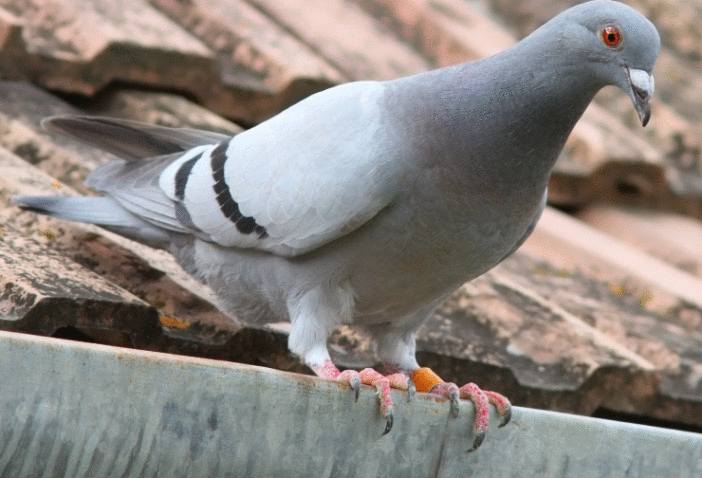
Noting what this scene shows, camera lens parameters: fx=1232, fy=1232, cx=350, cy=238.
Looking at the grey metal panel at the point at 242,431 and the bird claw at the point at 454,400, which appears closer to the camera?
the grey metal panel at the point at 242,431

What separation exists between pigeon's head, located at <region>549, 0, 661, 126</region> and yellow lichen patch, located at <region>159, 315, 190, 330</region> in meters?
1.35

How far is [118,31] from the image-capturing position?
184 inches

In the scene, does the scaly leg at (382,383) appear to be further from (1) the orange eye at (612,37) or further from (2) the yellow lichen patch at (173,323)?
(1) the orange eye at (612,37)

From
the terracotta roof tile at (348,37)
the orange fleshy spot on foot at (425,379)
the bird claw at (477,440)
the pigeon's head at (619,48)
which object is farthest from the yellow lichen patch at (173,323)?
the terracotta roof tile at (348,37)

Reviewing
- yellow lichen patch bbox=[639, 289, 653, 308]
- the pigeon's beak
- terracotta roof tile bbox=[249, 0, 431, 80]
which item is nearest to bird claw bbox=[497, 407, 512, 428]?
the pigeon's beak

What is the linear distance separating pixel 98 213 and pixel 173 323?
2.14ft

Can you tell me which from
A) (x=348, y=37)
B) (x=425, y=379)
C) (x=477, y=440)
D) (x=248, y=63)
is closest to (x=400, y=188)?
(x=425, y=379)

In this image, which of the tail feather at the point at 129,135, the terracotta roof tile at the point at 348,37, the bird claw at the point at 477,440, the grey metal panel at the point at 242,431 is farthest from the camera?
the terracotta roof tile at the point at 348,37

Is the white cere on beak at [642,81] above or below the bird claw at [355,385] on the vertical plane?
above

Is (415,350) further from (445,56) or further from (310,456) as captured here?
(445,56)

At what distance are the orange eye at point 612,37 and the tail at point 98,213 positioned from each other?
5.30ft

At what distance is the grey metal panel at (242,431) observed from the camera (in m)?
2.29

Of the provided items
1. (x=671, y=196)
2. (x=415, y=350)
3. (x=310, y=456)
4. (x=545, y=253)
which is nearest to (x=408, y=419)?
(x=310, y=456)

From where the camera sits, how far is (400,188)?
349 centimetres
